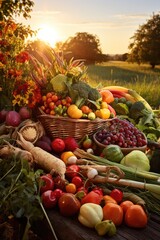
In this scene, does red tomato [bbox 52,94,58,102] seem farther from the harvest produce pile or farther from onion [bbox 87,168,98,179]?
onion [bbox 87,168,98,179]

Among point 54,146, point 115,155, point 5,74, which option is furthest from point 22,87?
point 115,155

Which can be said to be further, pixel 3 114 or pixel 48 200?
pixel 3 114

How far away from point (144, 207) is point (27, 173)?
0.94 metres

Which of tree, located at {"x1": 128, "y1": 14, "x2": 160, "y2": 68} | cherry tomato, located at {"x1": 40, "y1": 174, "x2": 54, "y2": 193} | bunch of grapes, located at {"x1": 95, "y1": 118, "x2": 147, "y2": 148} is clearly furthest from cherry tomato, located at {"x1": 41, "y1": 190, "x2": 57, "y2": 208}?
tree, located at {"x1": 128, "y1": 14, "x2": 160, "y2": 68}

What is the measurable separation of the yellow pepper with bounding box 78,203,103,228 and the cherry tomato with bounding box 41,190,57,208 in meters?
0.27

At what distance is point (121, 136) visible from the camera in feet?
→ 14.7

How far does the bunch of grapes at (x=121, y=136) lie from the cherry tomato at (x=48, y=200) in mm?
1413

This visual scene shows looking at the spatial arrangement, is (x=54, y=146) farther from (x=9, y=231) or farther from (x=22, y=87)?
(x=9, y=231)

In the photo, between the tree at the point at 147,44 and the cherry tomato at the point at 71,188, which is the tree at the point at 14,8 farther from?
the tree at the point at 147,44

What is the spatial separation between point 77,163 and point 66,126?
72 cm

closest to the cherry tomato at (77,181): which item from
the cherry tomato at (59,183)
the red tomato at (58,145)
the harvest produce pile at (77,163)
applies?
the harvest produce pile at (77,163)

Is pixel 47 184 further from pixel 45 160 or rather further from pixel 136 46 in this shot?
pixel 136 46

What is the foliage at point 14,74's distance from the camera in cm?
462

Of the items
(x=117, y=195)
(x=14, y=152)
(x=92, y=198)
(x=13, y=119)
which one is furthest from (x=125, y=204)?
(x=13, y=119)
